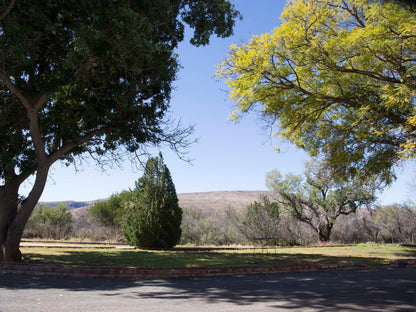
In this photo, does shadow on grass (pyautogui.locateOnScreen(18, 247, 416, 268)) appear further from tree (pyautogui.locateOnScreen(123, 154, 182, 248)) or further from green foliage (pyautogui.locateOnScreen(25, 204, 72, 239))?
green foliage (pyautogui.locateOnScreen(25, 204, 72, 239))

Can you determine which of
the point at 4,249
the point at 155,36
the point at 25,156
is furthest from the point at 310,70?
the point at 4,249

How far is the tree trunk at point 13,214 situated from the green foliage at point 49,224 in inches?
674

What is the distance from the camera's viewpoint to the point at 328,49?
10461 millimetres

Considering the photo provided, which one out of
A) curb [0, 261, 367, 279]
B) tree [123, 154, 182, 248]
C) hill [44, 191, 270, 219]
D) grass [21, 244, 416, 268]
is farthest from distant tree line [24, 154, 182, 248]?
hill [44, 191, 270, 219]

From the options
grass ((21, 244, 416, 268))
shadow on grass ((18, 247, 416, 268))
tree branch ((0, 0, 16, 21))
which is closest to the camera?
tree branch ((0, 0, 16, 21))

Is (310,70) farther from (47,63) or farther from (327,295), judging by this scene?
(47,63)

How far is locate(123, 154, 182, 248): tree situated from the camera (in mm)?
15400

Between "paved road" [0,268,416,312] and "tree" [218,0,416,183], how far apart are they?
457 cm

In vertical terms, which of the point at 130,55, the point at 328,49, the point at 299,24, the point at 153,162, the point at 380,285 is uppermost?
the point at 299,24

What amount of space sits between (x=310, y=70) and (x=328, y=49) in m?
1.11

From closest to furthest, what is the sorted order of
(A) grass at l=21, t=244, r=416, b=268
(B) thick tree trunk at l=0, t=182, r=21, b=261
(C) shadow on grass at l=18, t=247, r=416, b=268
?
1. (C) shadow on grass at l=18, t=247, r=416, b=268
2. (A) grass at l=21, t=244, r=416, b=268
3. (B) thick tree trunk at l=0, t=182, r=21, b=261

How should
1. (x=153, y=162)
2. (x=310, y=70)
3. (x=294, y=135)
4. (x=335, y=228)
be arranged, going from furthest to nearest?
(x=335, y=228) → (x=153, y=162) → (x=294, y=135) → (x=310, y=70)

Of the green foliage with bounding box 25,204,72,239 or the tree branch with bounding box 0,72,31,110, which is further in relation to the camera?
the green foliage with bounding box 25,204,72,239

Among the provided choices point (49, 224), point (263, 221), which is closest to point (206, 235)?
point (263, 221)
